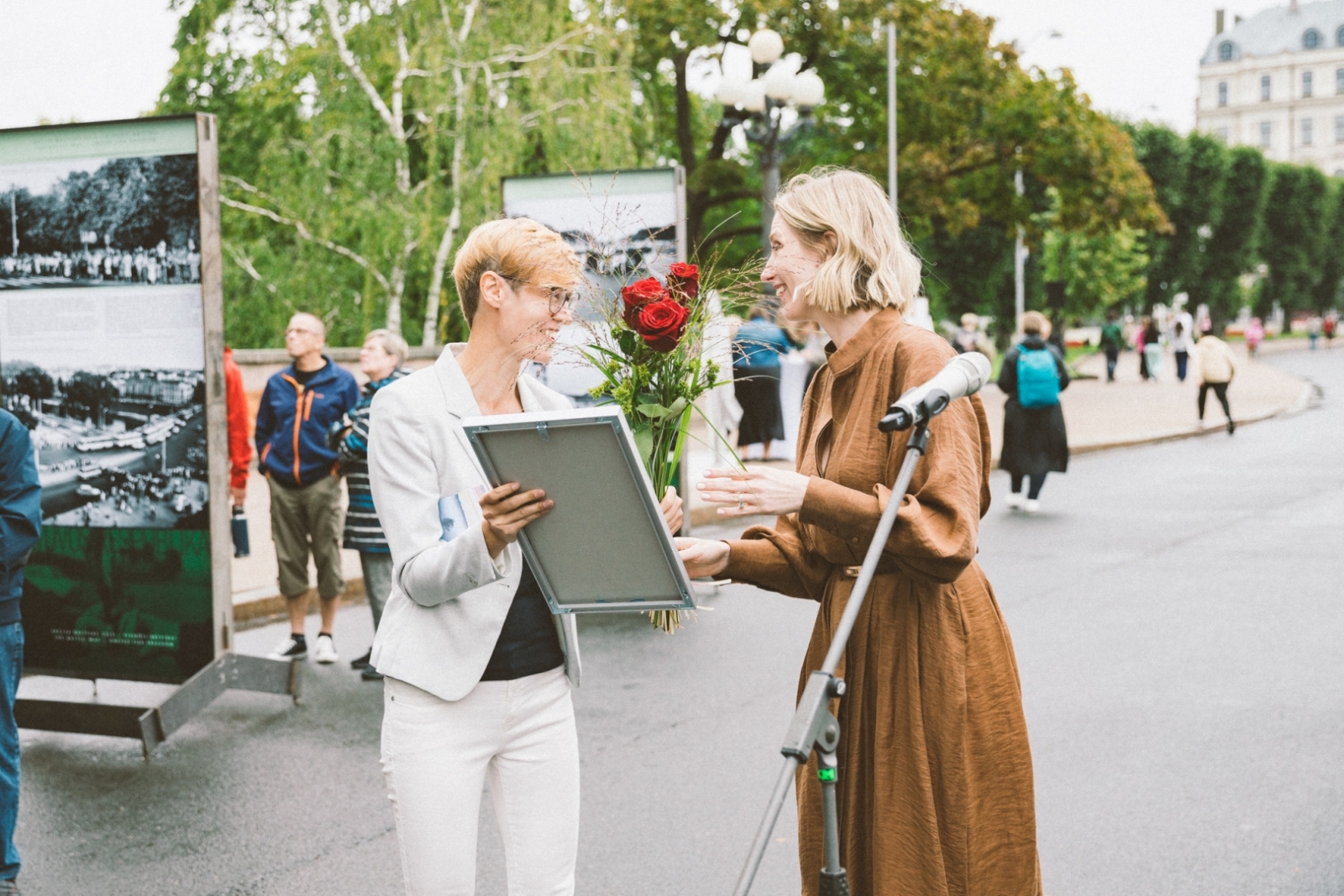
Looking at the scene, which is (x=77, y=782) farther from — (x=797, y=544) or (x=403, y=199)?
(x=403, y=199)

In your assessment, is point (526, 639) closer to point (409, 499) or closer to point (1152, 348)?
point (409, 499)

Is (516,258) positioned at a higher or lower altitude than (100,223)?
lower

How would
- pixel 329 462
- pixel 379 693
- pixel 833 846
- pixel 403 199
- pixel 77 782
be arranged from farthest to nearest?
pixel 403 199 → pixel 329 462 → pixel 379 693 → pixel 77 782 → pixel 833 846

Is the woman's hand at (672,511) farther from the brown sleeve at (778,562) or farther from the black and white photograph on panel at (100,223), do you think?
the black and white photograph on panel at (100,223)

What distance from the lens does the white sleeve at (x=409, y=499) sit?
243 cm

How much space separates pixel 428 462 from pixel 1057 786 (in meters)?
3.48

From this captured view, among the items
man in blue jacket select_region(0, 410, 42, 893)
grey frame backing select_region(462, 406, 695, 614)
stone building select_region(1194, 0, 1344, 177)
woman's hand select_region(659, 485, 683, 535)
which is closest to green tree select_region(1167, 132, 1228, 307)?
man in blue jacket select_region(0, 410, 42, 893)

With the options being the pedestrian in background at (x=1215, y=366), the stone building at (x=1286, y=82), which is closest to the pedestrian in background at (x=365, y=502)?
the pedestrian in background at (x=1215, y=366)

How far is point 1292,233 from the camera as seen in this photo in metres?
74.5

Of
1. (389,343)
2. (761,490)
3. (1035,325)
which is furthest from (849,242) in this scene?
(1035,325)

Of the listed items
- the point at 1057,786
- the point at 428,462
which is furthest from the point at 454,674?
the point at 1057,786

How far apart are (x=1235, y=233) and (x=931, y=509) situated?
71.4m

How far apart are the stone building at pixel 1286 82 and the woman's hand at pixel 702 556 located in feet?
444

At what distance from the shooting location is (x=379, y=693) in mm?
6848
